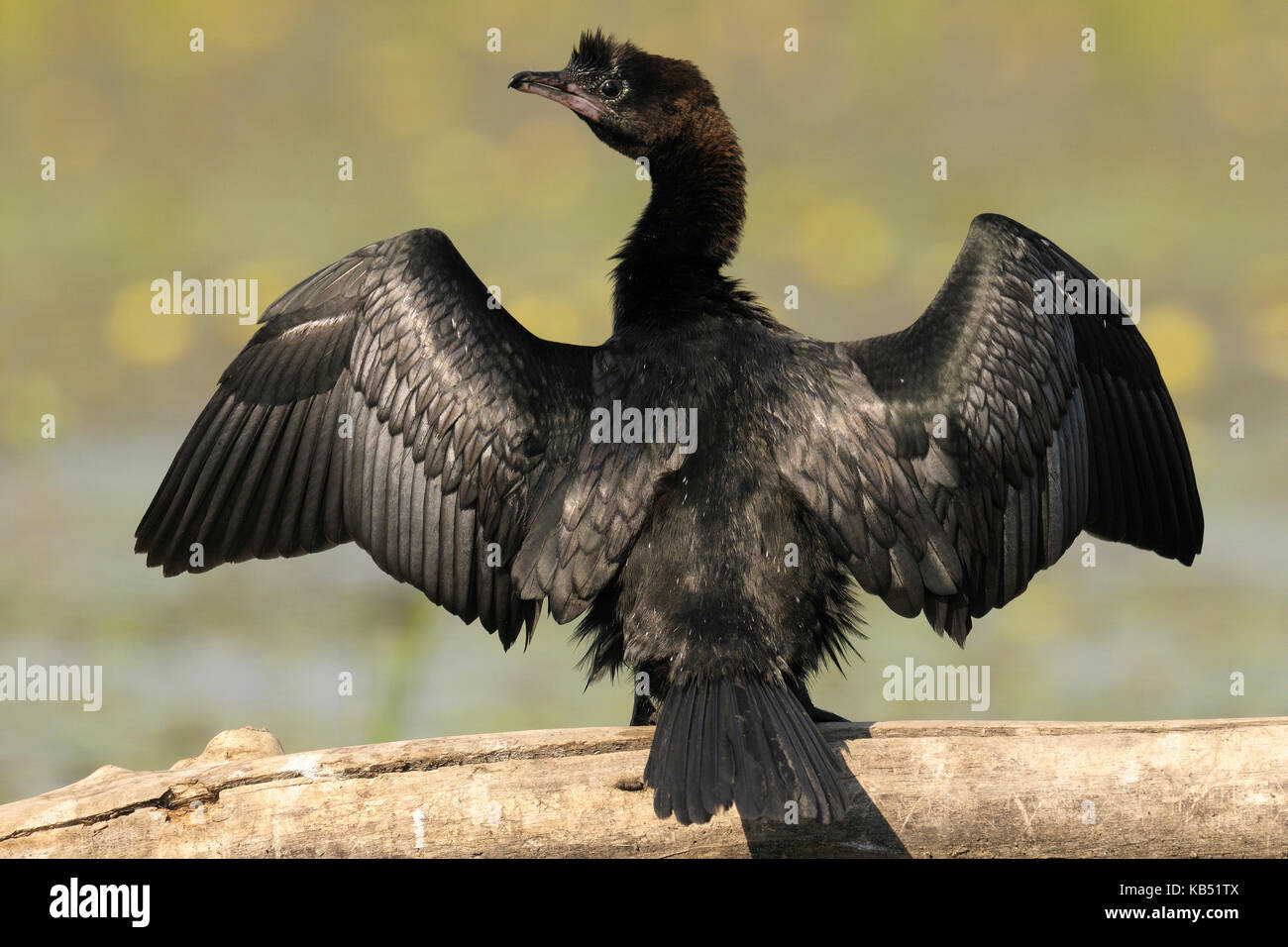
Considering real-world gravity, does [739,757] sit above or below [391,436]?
below

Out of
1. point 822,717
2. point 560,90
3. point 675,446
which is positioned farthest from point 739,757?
point 560,90

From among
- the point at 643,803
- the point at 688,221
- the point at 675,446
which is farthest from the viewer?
the point at 688,221

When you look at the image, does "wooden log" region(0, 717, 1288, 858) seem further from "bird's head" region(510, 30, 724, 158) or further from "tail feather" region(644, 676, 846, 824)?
"bird's head" region(510, 30, 724, 158)

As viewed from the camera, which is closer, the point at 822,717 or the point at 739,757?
the point at 739,757

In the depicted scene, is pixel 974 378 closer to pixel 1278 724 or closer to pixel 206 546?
pixel 1278 724

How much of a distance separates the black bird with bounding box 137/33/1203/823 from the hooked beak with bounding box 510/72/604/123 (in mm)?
10

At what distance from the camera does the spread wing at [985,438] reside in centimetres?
400

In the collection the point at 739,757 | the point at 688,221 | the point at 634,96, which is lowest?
the point at 739,757

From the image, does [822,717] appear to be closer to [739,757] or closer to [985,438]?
[739,757]

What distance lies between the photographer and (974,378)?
4.20m

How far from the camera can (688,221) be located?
4457 millimetres

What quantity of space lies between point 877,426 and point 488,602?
136cm

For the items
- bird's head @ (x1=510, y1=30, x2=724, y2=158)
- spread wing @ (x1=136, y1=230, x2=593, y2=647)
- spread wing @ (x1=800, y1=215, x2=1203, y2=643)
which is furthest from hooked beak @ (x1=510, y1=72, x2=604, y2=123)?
spread wing @ (x1=800, y1=215, x2=1203, y2=643)

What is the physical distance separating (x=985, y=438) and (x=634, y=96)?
1708 millimetres
